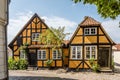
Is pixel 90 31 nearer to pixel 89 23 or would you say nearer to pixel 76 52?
pixel 89 23

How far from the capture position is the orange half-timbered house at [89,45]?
31141mm

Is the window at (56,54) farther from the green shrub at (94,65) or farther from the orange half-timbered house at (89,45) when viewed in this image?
the green shrub at (94,65)

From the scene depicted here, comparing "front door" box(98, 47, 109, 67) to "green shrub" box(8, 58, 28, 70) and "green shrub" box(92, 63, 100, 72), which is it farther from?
"green shrub" box(8, 58, 28, 70)

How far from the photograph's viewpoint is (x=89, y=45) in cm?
3139

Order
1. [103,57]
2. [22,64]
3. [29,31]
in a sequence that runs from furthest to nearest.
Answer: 1. [29,31]
2. [22,64]
3. [103,57]

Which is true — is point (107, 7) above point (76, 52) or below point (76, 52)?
above

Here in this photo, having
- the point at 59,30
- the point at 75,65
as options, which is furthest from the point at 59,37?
the point at 75,65

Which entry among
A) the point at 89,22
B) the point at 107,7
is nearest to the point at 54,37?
the point at 89,22

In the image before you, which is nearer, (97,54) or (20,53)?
(97,54)

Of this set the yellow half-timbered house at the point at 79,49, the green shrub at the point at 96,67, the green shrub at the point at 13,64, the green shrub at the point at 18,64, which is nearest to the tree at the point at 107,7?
the green shrub at the point at 96,67

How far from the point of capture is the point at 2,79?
8.48m

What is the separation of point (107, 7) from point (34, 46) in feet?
77.7

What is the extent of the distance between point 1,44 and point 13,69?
2616 centimetres

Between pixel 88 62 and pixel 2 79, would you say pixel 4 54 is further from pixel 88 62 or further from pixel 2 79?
pixel 88 62
